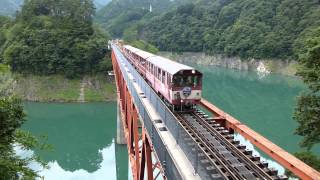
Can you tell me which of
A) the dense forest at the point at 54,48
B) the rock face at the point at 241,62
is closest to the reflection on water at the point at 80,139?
the dense forest at the point at 54,48

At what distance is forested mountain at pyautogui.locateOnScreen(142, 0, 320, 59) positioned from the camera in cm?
9331

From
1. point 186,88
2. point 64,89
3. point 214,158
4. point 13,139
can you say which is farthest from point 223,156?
point 64,89

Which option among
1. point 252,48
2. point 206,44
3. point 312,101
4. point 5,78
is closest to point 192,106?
point 312,101

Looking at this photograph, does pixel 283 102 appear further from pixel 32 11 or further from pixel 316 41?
pixel 32 11

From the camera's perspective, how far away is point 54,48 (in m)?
65.2

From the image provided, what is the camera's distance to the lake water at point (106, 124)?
1400 inches

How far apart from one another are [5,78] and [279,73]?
8484 cm

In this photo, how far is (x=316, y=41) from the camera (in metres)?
18.1

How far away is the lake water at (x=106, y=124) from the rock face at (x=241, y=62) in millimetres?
8432

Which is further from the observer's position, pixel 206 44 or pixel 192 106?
pixel 206 44

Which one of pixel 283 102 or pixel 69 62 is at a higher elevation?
pixel 69 62

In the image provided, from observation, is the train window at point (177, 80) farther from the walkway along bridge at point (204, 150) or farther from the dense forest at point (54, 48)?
the dense forest at point (54, 48)

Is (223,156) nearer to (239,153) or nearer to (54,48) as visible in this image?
(239,153)

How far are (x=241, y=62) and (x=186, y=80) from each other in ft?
294
